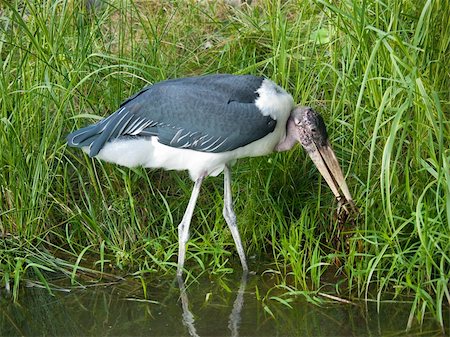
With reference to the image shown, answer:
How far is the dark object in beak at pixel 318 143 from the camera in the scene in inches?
202

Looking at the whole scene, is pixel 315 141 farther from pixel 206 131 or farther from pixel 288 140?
pixel 206 131

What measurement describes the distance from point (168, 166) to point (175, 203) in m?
0.47

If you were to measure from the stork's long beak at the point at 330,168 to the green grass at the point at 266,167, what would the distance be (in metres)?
0.10

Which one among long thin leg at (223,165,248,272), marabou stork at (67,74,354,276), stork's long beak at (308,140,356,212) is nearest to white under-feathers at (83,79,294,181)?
marabou stork at (67,74,354,276)

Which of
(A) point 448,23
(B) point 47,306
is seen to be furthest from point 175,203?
(A) point 448,23

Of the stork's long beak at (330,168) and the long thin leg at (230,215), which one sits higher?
the stork's long beak at (330,168)

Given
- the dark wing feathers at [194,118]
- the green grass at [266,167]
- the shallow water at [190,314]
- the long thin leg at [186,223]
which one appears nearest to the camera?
the shallow water at [190,314]

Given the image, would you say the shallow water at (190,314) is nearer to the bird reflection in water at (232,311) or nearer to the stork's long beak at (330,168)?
the bird reflection in water at (232,311)

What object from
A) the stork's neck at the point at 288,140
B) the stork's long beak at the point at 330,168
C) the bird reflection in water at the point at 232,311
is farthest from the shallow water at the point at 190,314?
the stork's neck at the point at 288,140

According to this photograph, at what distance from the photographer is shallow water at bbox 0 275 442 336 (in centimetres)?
453

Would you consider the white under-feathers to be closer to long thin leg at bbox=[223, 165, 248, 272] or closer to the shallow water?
long thin leg at bbox=[223, 165, 248, 272]

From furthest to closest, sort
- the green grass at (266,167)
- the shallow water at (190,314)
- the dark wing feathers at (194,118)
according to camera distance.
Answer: the dark wing feathers at (194,118), the green grass at (266,167), the shallow water at (190,314)

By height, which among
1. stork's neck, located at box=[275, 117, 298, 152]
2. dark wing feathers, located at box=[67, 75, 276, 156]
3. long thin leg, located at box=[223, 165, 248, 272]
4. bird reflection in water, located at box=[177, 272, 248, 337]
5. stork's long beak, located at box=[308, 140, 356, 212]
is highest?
dark wing feathers, located at box=[67, 75, 276, 156]

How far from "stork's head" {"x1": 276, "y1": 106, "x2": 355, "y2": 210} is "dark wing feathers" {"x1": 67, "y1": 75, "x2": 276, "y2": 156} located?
17cm
